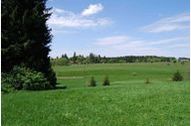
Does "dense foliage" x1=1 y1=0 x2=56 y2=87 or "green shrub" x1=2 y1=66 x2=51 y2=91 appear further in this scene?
"dense foliage" x1=1 y1=0 x2=56 y2=87

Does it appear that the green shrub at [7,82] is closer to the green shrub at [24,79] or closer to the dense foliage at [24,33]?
the green shrub at [24,79]

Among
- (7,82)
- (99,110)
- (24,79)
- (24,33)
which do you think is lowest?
Result: (99,110)

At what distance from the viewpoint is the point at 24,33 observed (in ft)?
106

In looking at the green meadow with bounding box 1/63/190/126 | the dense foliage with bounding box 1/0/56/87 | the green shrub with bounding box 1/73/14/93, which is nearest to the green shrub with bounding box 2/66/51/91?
the green shrub with bounding box 1/73/14/93

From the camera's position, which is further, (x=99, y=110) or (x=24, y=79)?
(x=24, y=79)

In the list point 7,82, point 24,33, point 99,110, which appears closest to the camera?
point 99,110

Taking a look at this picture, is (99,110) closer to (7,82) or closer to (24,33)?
(7,82)

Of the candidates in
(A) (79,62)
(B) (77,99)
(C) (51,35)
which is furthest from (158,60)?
(B) (77,99)

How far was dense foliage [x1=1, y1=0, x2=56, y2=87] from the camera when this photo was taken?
3191 centimetres

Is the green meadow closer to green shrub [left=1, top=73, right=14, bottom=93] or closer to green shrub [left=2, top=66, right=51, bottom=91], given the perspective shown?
green shrub [left=1, top=73, right=14, bottom=93]

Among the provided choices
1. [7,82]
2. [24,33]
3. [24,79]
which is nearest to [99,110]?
[24,79]

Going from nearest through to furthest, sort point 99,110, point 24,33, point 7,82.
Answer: point 99,110 → point 7,82 → point 24,33

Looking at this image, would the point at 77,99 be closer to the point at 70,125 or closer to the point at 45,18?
the point at 70,125

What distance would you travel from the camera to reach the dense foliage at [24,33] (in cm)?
3191
